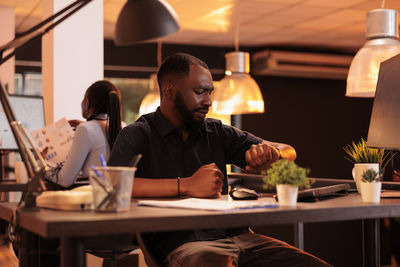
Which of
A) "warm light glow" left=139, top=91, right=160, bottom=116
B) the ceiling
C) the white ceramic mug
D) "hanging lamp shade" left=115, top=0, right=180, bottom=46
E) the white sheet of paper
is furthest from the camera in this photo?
the ceiling

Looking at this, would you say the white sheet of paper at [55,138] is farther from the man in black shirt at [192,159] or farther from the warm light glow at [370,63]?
the warm light glow at [370,63]

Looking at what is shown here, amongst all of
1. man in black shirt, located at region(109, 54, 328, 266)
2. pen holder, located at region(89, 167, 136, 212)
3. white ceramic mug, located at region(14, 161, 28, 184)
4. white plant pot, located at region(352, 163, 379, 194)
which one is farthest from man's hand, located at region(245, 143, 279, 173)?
white ceramic mug, located at region(14, 161, 28, 184)

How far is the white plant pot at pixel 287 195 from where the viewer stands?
1615 millimetres

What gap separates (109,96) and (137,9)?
5.34 ft

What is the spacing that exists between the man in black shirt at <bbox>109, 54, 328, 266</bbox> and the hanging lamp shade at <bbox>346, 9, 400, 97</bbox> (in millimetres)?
920

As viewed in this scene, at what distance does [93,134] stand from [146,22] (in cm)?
152

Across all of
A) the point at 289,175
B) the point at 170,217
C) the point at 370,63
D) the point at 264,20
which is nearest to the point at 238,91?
the point at 370,63

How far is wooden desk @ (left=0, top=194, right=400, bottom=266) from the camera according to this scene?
1277mm

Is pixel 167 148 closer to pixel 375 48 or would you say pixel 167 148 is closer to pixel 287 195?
pixel 287 195

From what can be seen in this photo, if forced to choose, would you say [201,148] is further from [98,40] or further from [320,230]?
[98,40]

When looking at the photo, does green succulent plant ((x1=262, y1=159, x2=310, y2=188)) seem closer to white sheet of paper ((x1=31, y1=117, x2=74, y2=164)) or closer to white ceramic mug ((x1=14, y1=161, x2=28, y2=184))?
white sheet of paper ((x1=31, y1=117, x2=74, y2=164))

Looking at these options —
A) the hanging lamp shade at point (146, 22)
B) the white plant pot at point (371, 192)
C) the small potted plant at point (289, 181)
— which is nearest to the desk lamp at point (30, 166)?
the hanging lamp shade at point (146, 22)

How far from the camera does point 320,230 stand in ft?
14.5

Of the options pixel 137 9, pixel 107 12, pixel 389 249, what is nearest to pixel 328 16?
pixel 107 12
